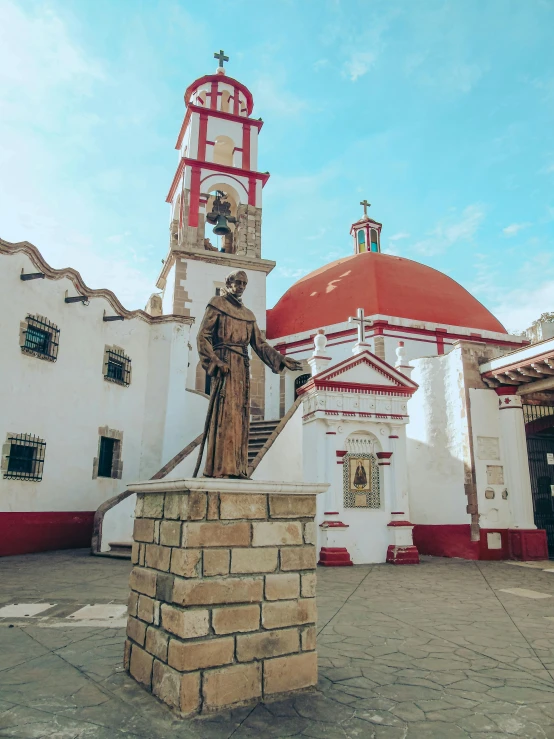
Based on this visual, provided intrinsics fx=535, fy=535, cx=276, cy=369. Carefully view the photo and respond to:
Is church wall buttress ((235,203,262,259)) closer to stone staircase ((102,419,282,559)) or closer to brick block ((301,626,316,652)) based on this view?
stone staircase ((102,419,282,559))

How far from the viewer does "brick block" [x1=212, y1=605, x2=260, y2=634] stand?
3.54 meters

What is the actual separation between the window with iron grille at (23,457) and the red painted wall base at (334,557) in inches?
245

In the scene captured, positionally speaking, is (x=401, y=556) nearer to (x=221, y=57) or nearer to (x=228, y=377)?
(x=228, y=377)

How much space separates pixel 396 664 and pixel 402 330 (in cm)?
1383

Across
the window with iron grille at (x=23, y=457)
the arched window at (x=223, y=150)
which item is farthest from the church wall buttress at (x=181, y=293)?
the window with iron grille at (x=23, y=457)

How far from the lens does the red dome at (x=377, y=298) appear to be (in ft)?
59.2

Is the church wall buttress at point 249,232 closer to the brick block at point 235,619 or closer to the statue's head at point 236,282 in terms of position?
the statue's head at point 236,282

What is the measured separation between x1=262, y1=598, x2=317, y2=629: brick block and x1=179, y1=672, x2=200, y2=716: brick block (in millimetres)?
595

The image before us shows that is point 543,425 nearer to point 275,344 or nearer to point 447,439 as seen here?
point 447,439

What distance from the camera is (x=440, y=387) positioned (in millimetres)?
13539

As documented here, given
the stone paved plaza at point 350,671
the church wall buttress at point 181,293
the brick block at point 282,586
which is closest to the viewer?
the stone paved plaza at point 350,671

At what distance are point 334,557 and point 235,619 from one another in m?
7.43

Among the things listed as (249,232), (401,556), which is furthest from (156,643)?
(249,232)

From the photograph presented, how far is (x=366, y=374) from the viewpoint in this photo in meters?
12.0
